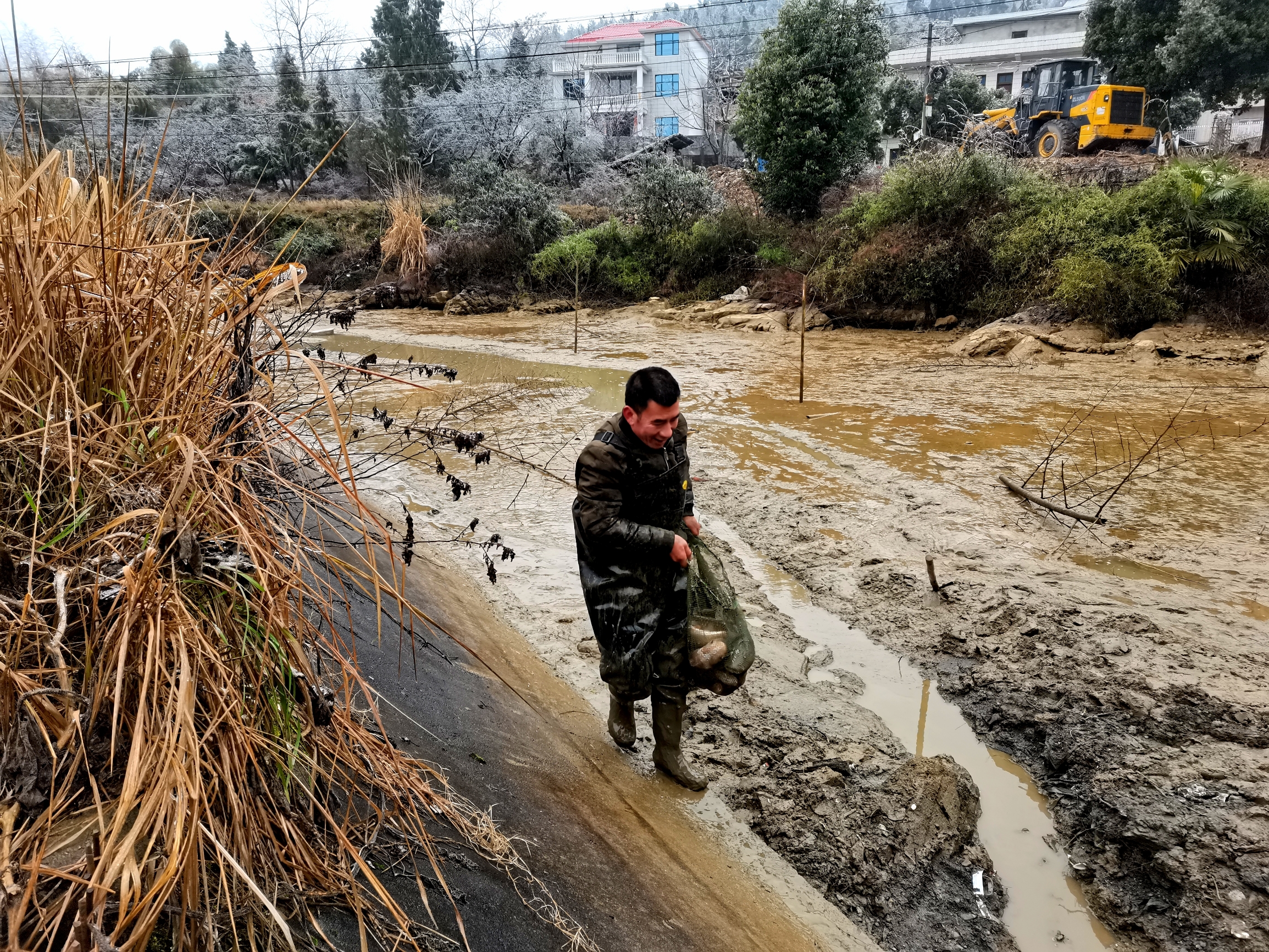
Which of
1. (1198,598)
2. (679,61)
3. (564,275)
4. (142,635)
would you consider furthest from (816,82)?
(679,61)

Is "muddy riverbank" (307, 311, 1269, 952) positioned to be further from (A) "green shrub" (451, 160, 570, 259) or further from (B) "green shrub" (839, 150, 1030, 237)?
(A) "green shrub" (451, 160, 570, 259)

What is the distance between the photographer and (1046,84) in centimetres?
2402

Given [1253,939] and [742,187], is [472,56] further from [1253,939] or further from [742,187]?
[1253,939]

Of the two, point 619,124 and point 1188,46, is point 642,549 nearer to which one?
point 1188,46

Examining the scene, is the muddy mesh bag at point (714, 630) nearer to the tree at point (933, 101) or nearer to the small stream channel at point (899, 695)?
the small stream channel at point (899, 695)

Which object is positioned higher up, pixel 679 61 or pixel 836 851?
pixel 679 61

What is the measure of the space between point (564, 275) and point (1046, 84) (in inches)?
632

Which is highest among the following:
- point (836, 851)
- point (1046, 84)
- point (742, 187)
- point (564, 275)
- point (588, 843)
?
point (1046, 84)

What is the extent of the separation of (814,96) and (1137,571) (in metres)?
17.8

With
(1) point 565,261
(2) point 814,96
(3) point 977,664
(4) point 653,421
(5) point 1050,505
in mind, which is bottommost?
(3) point 977,664

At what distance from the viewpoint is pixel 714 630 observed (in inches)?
130

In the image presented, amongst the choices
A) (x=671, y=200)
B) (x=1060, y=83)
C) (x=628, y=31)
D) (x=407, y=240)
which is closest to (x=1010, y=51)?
(x=628, y=31)

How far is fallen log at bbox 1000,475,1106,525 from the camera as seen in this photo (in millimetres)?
5902

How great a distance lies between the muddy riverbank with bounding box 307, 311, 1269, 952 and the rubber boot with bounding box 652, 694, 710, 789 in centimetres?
17
